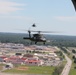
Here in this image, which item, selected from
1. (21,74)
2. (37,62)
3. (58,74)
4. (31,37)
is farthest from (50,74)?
(31,37)

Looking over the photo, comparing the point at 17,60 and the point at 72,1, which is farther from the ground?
the point at 72,1

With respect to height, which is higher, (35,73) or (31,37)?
(31,37)

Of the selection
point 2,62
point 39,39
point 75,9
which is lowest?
point 2,62

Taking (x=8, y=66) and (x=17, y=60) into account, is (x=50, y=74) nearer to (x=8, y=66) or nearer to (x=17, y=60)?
(x=8, y=66)

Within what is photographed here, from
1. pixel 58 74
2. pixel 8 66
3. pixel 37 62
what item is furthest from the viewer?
pixel 37 62

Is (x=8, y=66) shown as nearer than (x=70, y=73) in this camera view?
No

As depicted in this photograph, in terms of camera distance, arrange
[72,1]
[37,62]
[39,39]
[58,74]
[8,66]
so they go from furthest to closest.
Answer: [37,62] → [8,66] → [58,74] → [39,39] → [72,1]

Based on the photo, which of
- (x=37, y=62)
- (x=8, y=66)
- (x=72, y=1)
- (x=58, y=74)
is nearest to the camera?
(x=72, y=1)

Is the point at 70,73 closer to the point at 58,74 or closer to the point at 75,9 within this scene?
the point at 58,74

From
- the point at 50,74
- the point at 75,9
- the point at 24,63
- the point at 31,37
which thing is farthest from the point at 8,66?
the point at 75,9
